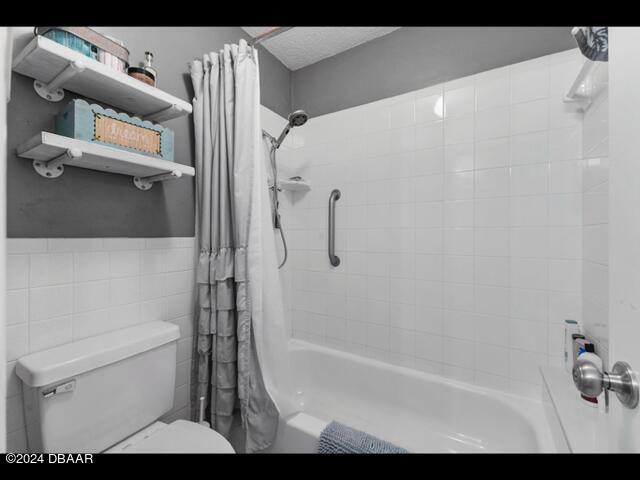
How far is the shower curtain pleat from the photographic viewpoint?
47.8 inches

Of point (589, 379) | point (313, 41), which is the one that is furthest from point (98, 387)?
point (313, 41)

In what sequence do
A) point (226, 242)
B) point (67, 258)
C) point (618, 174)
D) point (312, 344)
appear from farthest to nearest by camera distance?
point (312, 344), point (226, 242), point (67, 258), point (618, 174)

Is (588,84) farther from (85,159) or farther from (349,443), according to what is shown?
(85,159)

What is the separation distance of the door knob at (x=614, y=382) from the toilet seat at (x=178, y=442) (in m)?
0.98

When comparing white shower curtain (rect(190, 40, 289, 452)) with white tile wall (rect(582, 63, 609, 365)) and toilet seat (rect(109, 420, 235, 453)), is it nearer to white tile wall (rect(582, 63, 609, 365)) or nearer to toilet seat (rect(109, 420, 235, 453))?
toilet seat (rect(109, 420, 235, 453))

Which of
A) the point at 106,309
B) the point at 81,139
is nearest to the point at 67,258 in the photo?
the point at 106,309

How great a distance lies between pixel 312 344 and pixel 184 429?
0.99 metres

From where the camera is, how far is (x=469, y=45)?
1.46 metres

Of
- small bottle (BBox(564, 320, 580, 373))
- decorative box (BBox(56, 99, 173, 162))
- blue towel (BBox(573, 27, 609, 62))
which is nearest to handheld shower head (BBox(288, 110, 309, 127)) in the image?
decorative box (BBox(56, 99, 173, 162))

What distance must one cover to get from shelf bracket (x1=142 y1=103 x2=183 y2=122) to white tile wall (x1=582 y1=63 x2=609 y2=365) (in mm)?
1466

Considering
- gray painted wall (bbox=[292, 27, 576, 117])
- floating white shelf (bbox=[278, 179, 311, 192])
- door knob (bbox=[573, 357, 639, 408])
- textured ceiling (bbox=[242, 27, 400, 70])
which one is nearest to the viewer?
door knob (bbox=[573, 357, 639, 408])
